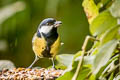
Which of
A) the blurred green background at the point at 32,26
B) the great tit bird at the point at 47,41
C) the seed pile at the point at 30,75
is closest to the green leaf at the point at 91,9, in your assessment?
the seed pile at the point at 30,75

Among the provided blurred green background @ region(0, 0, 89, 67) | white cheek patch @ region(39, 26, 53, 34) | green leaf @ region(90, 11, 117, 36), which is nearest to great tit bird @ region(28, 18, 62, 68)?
white cheek patch @ region(39, 26, 53, 34)

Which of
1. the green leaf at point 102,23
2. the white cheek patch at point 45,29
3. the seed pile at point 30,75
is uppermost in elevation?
the green leaf at point 102,23

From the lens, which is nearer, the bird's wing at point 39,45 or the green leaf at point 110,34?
the green leaf at point 110,34

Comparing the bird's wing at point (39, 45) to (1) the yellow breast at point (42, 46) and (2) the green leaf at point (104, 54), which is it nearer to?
(1) the yellow breast at point (42, 46)

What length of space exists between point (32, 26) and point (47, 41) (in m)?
1.79

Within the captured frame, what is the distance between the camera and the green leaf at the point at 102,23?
50 centimetres

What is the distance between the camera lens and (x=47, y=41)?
4.47 feet

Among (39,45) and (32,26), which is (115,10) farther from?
(32,26)

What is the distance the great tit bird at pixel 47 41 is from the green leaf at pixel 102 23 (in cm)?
84

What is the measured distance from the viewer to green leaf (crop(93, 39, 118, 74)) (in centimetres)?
48

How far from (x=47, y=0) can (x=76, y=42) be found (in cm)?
43

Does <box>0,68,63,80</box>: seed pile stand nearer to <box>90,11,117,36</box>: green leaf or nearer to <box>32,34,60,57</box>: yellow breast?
<box>32,34,60,57</box>: yellow breast

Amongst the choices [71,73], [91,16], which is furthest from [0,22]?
[71,73]

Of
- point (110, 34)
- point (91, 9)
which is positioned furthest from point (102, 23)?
point (91, 9)
